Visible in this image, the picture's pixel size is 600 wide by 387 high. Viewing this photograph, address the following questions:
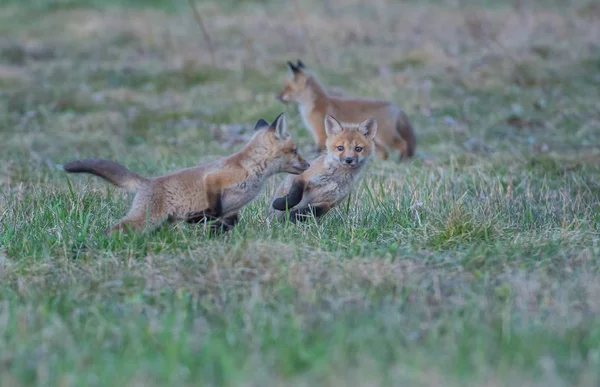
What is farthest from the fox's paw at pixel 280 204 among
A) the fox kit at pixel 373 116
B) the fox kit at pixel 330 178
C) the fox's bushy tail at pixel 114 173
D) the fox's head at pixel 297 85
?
the fox's head at pixel 297 85

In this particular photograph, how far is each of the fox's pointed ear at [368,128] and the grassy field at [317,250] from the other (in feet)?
2.25

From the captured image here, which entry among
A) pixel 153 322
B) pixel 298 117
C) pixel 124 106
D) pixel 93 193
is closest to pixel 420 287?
pixel 153 322

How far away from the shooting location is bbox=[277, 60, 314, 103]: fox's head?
1384 centimetres

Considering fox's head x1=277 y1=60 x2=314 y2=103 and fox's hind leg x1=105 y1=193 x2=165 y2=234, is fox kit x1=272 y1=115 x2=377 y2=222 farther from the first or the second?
fox's head x1=277 y1=60 x2=314 y2=103

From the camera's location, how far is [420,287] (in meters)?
6.33

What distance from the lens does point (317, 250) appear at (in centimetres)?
715

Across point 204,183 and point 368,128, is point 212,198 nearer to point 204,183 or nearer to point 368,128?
point 204,183

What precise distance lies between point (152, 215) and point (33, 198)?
2192 mm

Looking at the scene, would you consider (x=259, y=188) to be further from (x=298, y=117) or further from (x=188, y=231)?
(x=298, y=117)

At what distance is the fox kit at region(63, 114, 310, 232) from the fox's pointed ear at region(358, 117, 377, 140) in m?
1.28

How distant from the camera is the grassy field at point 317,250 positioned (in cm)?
508

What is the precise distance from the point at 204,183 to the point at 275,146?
0.72 m

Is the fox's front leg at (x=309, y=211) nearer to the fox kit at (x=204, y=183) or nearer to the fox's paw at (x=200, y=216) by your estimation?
the fox kit at (x=204, y=183)

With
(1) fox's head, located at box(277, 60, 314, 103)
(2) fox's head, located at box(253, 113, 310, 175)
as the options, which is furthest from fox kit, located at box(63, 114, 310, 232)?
(1) fox's head, located at box(277, 60, 314, 103)
